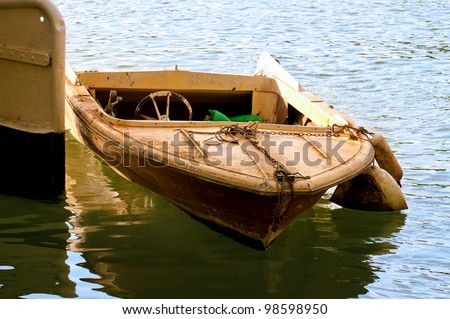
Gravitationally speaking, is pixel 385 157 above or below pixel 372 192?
above

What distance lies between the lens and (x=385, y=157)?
9.21 meters

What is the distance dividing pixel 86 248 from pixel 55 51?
74.0 inches

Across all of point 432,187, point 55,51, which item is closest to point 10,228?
point 55,51

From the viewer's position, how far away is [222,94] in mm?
10508

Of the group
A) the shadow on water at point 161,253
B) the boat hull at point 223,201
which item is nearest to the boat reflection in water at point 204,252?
the shadow on water at point 161,253

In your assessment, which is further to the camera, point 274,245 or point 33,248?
point 274,245

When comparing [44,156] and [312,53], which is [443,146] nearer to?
[44,156]

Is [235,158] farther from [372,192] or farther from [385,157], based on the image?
[385,157]

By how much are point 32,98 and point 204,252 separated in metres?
2.32

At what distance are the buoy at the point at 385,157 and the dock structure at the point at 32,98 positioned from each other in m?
3.04

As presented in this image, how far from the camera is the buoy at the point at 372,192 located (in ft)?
28.8

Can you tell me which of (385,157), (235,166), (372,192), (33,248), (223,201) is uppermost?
(235,166)

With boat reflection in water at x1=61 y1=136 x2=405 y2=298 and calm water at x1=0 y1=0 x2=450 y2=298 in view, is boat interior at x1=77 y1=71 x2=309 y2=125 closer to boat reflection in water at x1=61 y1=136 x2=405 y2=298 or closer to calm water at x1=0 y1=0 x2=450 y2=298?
calm water at x1=0 y1=0 x2=450 y2=298

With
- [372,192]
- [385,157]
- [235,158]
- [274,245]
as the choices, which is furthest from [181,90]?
[235,158]
